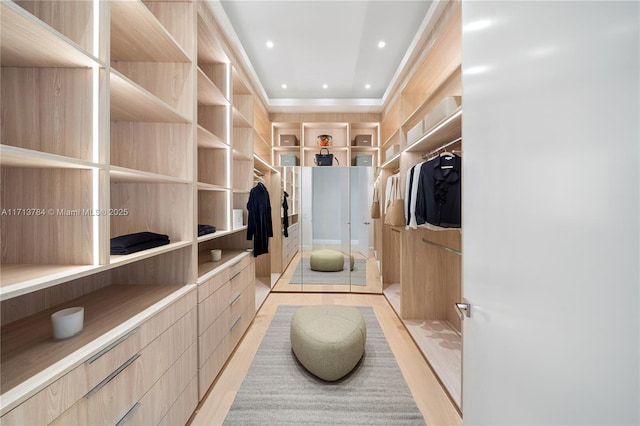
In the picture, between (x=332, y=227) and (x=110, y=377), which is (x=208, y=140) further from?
(x=332, y=227)

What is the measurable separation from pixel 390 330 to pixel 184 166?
2409 millimetres

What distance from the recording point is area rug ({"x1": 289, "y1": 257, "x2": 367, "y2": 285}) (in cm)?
369

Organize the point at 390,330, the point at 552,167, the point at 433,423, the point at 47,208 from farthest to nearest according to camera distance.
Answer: the point at 390,330 < the point at 433,423 < the point at 47,208 < the point at 552,167

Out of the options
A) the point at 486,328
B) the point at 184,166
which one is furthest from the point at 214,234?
the point at 486,328

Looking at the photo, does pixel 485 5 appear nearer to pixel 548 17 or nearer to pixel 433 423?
pixel 548 17

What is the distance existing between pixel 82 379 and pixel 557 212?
1484 mm

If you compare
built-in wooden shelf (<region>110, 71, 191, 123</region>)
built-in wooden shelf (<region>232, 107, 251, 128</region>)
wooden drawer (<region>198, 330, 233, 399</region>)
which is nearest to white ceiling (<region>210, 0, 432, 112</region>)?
built-in wooden shelf (<region>232, 107, 251, 128</region>)

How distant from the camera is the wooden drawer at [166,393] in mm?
1117

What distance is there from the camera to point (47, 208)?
98 cm

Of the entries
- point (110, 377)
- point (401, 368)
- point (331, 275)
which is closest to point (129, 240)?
point (110, 377)

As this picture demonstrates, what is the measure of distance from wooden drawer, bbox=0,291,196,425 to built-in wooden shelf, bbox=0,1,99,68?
1080 millimetres

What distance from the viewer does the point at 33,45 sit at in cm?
85

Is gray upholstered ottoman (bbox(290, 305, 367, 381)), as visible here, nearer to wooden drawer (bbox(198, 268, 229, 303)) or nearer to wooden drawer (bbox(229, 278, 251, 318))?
A: wooden drawer (bbox(229, 278, 251, 318))

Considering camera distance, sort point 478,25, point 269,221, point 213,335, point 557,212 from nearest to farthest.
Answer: point 557,212
point 478,25
point 213,335
point 269,221
